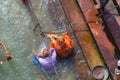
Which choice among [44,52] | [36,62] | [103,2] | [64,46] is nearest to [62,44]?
[64,46]

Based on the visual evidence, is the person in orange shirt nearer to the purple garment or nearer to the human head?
the purple garment

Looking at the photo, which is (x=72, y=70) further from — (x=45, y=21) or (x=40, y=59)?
(x=45, y=21)

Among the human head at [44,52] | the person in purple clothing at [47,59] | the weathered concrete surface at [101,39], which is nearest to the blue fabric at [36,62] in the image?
the person in purple clothing at [47,59]

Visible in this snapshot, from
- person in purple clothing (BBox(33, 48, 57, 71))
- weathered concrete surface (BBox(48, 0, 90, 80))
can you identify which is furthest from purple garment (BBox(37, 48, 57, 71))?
weathered concrete surface (BBox(48, 0, 90, 80))

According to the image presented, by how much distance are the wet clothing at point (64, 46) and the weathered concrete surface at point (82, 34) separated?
0.43 metres

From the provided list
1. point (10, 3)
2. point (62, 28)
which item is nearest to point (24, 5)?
point (10, 3)

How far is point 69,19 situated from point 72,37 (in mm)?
660

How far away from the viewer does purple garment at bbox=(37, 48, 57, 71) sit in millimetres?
9462

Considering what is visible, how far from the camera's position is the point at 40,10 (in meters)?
11.0

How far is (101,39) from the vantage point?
9.75 metres

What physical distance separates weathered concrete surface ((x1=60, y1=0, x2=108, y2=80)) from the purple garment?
0.73 meters

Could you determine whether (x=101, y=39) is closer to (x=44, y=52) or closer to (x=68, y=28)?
(x=68, y=28)

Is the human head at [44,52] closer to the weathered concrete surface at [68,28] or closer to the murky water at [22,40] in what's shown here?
the murky water at [22,40]

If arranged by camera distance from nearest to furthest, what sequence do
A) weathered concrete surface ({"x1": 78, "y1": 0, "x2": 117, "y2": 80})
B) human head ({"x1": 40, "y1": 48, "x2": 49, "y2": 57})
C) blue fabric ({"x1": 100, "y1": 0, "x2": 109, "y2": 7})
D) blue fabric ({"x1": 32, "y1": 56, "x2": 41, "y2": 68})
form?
weathered concrete surface ({"x1": 78, "y1": 0, "x2": 117, "y2": 80})
human head ({"x1": 40, "y1": 48, "x2": 49, "y2": 57})
blue fabric ({"x1": 100, "y1": 0, "x2": 109, "y2": 7})
blue fabric ({"x1": 32, "y1": 56, "x2": 41, "y2": 68})
